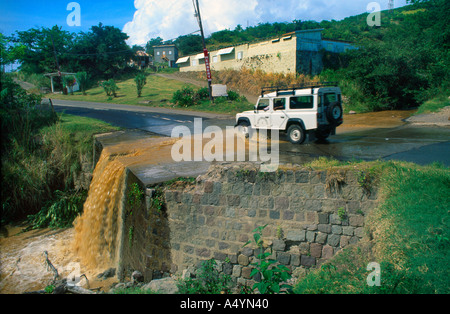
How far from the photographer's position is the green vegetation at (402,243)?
11.6 feet

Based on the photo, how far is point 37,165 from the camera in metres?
11.3

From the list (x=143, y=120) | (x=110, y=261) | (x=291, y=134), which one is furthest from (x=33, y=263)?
(x=143, y=120)

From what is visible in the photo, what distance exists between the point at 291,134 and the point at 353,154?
229 centimetres

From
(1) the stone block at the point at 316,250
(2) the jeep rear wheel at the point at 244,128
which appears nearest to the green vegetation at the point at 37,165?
(2) the jeep rear wheel at the point at 244,128

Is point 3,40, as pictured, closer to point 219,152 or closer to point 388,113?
point 219,152

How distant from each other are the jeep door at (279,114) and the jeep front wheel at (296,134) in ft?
0.90

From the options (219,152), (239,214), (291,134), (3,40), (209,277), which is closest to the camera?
(209,277)

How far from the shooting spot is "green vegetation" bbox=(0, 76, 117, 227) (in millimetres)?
10789

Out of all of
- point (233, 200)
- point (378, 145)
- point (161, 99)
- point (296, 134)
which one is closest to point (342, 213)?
point (233, 200)

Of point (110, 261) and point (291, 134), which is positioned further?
point (291, 134)

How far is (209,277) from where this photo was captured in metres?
4.81

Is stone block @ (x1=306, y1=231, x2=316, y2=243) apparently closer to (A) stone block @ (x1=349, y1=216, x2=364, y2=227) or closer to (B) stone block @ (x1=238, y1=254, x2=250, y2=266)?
(A) stone block @ (x1=349, y1=216, x2=364, y2=227)

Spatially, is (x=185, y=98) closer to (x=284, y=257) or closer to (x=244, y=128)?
(x=244, y=128)

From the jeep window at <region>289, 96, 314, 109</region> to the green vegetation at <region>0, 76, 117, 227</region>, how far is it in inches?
318
